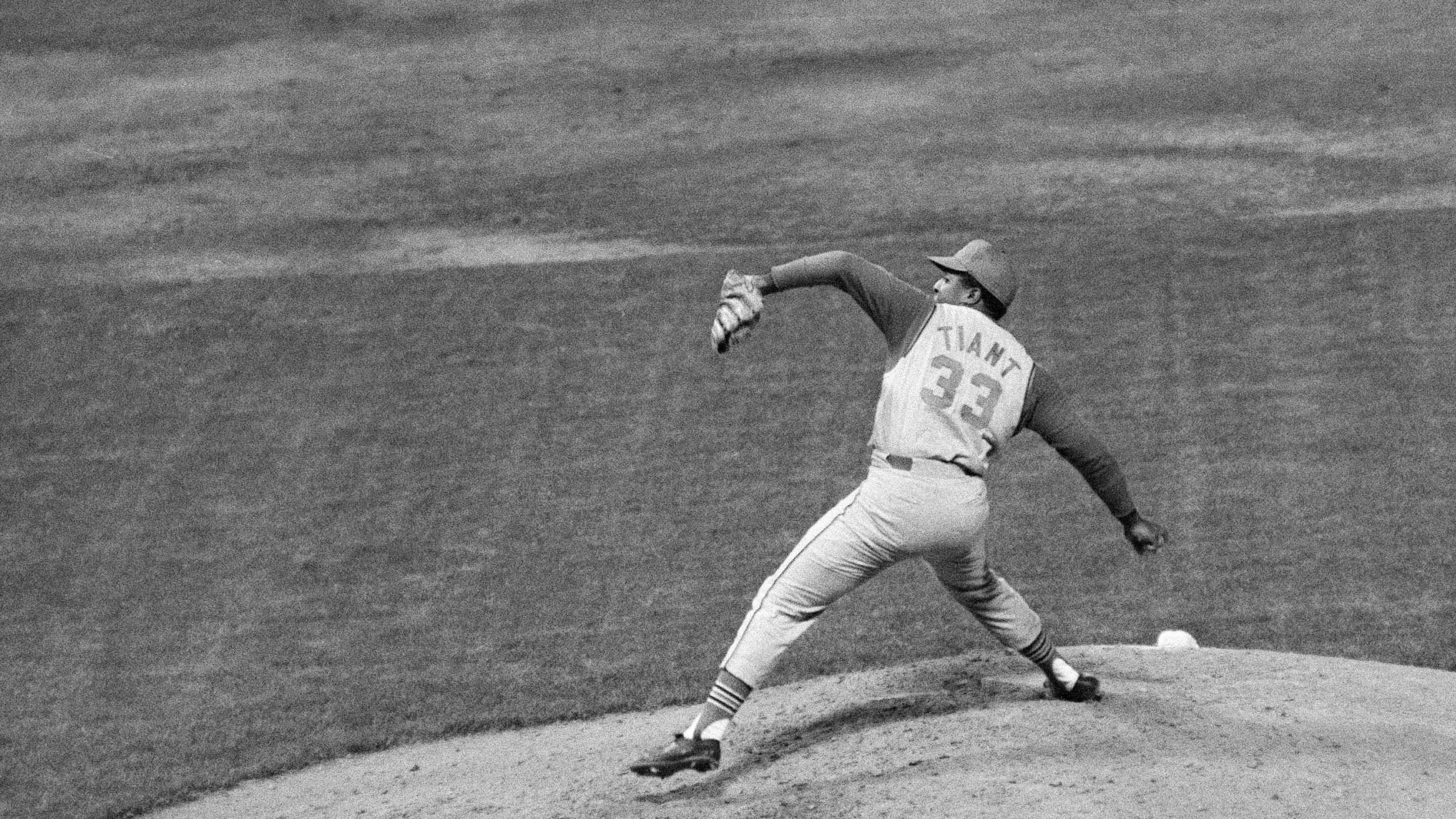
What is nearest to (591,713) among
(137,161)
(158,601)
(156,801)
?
(156,801)

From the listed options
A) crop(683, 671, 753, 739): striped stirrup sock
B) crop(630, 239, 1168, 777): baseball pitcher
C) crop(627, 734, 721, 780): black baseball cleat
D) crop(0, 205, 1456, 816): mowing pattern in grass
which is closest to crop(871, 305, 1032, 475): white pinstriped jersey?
crop(630, 239, 1168, 777): baseball pitcher

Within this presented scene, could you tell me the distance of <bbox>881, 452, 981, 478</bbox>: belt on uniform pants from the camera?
6.12 meters

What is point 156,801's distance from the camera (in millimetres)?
7594

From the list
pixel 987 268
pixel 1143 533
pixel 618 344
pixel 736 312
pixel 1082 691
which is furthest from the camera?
pixel 618 344

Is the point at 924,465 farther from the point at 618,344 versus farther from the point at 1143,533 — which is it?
the point at 618,344

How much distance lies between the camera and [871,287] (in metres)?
6.09

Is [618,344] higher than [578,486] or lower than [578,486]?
higher

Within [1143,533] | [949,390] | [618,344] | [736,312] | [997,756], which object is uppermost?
[736,312]

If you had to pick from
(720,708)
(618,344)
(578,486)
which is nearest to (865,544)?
(720,708)

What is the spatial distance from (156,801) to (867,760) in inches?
123

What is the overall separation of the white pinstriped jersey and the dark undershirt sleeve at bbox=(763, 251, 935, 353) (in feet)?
0.15

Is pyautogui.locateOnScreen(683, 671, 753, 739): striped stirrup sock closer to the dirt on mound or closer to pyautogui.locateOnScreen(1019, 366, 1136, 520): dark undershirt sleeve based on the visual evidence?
the dirt on mound

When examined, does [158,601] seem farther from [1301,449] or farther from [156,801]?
[1301,449]

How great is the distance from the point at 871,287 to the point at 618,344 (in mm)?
6631
